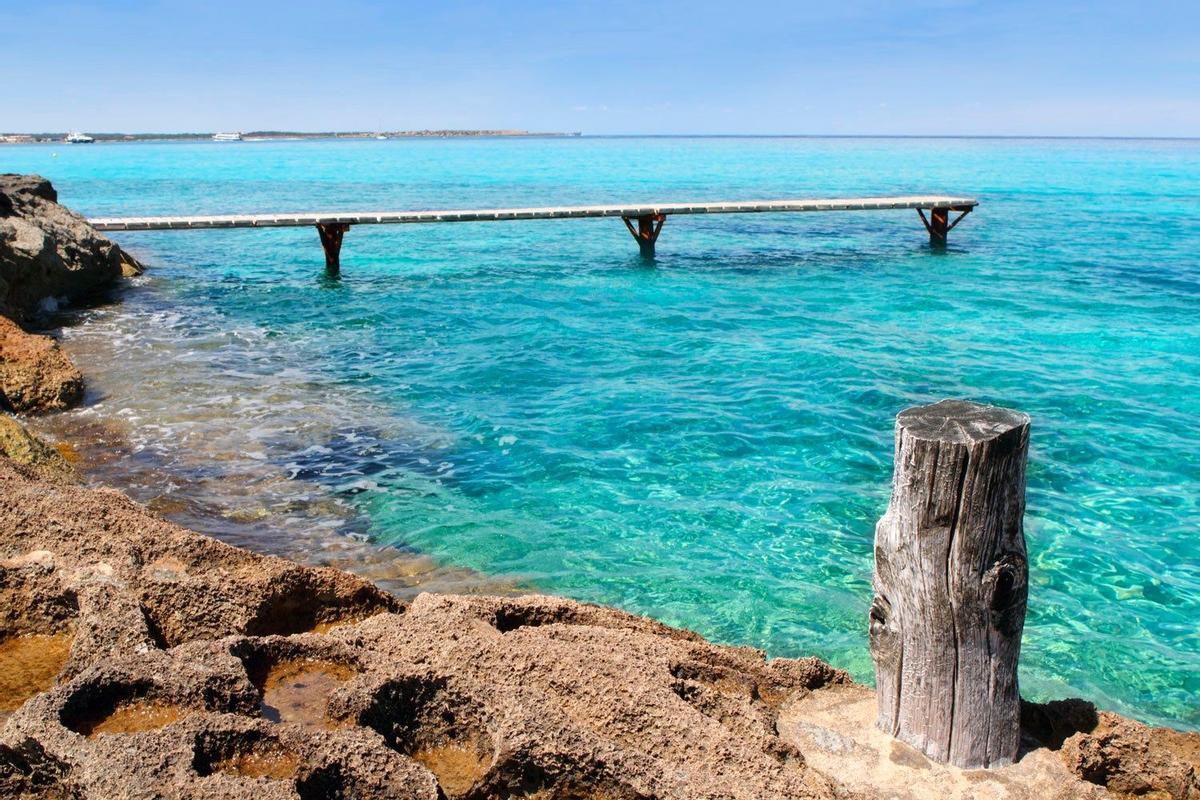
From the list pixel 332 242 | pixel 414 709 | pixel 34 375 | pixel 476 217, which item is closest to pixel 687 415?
pixel 34 375

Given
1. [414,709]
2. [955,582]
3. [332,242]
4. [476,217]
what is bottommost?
[414,709]

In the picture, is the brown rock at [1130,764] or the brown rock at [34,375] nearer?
the brown rock at [1130,764]

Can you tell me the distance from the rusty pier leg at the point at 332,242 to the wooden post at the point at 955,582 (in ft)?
64.9

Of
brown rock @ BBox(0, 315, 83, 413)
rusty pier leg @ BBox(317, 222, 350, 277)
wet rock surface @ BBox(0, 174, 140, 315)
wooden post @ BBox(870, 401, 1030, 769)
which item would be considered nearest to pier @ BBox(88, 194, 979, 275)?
rusty pier leg @ BBox(317, 222, 350, 277)

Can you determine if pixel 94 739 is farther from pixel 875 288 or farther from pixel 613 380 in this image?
pixel 875 288

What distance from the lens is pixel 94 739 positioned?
9.92 ft

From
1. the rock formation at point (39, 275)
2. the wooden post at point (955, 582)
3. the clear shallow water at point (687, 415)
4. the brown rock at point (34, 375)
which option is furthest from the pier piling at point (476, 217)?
the wooden post at point (955, 582)

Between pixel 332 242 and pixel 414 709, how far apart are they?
19.7 m

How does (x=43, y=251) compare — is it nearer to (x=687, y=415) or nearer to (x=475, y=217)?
(x=475, y=217)

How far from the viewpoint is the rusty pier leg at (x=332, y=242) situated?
21547mm

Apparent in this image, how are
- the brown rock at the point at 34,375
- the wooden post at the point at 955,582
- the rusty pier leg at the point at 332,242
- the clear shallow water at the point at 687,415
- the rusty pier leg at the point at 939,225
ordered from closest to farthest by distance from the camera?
the wooden post at the point at 955,582 → the clear shallow water at the point at 687,415 → the brown rock at the point at 34,375 → the rusty pier leg at the point at 332,242 → the rusty pier leg at the point at 939,225

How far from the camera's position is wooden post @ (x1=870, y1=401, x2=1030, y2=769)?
134 inches

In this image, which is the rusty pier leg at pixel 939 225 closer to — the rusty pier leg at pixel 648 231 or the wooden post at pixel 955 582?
the rusty pier leg at pixel 648 231

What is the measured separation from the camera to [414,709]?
11.7ft
